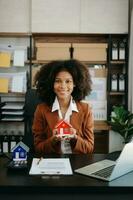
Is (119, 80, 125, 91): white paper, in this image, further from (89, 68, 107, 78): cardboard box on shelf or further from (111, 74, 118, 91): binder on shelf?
(89, 68, 107, 78): cardboard box on shelf

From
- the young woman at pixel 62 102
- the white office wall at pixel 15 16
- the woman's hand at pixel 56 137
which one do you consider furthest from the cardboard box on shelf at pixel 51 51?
the woman's hand at pixel 56 137

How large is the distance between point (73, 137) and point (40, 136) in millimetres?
314

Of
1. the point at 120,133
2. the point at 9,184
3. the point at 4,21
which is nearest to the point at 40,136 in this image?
the point at 9,184

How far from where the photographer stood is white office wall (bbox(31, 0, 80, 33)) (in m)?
3.65

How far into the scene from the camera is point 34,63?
12.6 ft

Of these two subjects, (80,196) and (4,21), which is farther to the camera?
(4,21)

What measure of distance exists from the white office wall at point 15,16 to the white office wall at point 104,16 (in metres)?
0.70

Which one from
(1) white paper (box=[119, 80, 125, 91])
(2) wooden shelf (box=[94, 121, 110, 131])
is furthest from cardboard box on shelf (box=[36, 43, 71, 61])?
(2) wooden shelf (box=[94, 121, 110, 131])

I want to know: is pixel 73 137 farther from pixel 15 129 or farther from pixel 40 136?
pixel 15 129

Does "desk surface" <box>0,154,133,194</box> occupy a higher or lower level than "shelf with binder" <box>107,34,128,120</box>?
lower

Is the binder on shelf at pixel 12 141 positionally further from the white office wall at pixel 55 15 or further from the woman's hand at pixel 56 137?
the woman's hand at pixel 56 137

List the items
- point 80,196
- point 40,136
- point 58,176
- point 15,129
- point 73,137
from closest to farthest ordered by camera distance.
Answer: point 80,196 < point 58,176 < point 73,137 < point 40,136 < point 15,129

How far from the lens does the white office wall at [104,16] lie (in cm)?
367

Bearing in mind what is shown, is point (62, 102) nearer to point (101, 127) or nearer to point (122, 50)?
point (101, 127)
